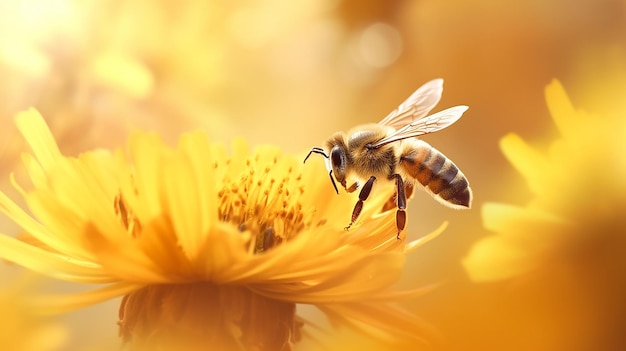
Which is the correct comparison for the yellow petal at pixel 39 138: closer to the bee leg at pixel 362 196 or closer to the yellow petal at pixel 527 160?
the bee leg at pixel 362 196

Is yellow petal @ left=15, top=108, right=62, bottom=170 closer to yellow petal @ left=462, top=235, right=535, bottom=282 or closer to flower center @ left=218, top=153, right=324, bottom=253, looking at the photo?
flower center @ left=218, top=153, right=324, bottom=253

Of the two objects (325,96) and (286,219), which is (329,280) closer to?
(286,219)

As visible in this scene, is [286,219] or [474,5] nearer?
[286,219]

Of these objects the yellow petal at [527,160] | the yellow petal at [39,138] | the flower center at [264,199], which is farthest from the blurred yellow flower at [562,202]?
the yellow petal at [39,138]

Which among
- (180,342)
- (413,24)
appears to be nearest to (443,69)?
(413,24)

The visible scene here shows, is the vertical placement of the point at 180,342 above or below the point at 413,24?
below

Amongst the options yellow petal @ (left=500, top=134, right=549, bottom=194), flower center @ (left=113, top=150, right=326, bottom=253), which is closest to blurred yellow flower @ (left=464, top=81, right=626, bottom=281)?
yellow petal @ (left=500, top=134, right=549, bottom=194)
